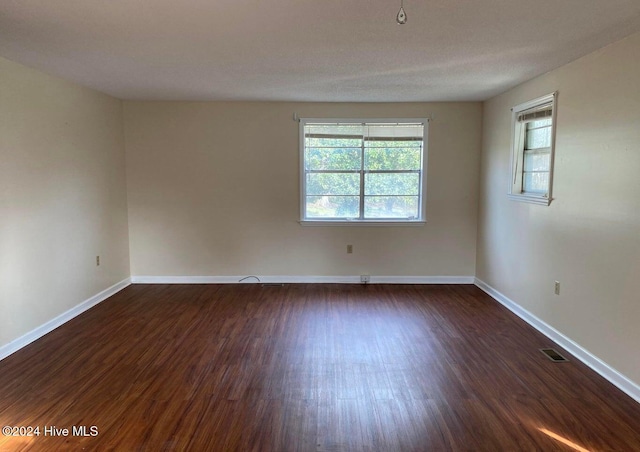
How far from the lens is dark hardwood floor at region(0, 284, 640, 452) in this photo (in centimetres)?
208

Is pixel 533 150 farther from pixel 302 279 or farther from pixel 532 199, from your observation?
pixel 302 279

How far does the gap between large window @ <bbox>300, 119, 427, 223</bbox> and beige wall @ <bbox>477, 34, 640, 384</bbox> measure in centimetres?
133

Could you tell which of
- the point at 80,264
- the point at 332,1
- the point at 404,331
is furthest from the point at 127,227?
the point at 332,1

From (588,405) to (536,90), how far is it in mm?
2721

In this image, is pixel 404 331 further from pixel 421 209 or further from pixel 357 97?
pixel 357 97

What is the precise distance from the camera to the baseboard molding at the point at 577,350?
2.50 m

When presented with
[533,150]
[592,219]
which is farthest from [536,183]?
[592,219]

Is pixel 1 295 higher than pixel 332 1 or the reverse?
the reverse

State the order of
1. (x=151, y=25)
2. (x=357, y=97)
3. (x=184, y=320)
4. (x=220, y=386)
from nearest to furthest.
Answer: (x=151, y=25), (x=220, y=386), (x=184, y=320), (x=357, y=97)

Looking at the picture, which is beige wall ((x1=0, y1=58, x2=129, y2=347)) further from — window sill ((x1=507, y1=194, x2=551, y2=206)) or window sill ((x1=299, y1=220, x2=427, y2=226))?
window sill ((x1=507, y1=194, x2=551, y2=206))

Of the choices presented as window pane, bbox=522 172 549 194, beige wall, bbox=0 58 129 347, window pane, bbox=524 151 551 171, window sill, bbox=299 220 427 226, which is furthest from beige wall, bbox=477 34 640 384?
beige wall, bbox=0 58 129 347

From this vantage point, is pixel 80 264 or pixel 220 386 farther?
pixel 80 264

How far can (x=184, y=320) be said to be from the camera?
3787 mm

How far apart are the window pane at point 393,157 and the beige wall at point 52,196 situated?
3.18 m
